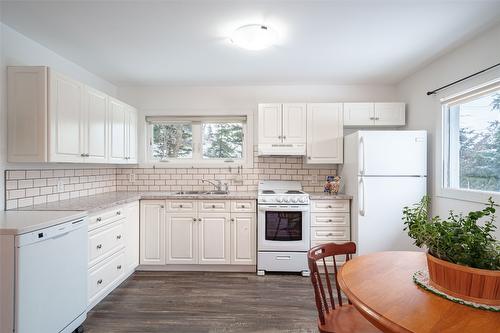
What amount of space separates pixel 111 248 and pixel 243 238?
4.82 feet

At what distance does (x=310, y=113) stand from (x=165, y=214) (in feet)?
7.64

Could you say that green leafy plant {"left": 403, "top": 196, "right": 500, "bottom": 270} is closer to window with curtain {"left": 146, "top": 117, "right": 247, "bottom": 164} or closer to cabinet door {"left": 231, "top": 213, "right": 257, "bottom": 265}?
cabinet door {"left": 231, "top": 213, "right": 257, "bottom": 265}

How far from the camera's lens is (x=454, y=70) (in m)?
2.62

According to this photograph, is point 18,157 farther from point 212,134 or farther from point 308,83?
point 308,83

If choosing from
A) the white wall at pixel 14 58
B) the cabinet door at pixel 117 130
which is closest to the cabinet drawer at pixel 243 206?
the cabinet door at pixel 117 130

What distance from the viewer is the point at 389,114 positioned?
3506mm

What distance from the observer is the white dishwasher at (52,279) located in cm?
162

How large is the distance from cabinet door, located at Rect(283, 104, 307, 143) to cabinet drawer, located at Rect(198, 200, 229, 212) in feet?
3.85

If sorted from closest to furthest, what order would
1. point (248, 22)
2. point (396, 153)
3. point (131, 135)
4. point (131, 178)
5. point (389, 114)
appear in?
point (248, 22)
point (396, 153)
point (389, 114)
point (131, 135)
point (131, 178)

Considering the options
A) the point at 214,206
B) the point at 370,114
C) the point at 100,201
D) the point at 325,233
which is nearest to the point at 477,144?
the point at 370,114

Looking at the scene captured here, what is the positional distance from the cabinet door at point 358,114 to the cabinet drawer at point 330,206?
1097mm

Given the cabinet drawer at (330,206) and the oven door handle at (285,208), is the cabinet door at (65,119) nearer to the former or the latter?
the oven door handle at (285,208)

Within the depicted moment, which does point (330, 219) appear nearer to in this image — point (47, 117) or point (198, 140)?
point (198, 140)

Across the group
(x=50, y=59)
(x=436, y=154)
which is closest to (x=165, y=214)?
(x=50, y=59)
